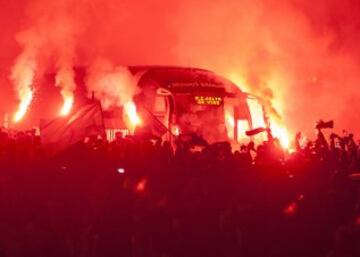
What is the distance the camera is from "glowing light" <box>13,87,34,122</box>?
16141mm

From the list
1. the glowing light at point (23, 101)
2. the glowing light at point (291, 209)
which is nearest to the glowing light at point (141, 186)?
the glowing light at point (291, 209)

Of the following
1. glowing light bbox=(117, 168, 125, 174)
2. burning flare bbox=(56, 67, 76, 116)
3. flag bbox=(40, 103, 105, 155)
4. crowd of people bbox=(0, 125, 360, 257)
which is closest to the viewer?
crowd of people bbox=(0, 125, 360, 257)

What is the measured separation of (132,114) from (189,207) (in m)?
5.64

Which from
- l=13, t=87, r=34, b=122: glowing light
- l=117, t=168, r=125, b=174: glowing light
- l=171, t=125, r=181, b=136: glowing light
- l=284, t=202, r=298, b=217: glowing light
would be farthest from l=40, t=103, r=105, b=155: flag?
l=284, t=202, r=298, b=217: glowing light

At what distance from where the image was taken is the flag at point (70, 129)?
11445 millimetres

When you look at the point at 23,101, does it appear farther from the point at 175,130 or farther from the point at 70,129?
the point at 70,129

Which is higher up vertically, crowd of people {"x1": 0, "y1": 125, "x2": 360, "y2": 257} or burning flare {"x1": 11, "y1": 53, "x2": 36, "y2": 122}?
burning flare {"x1": 11, "y1": 53, "x2": 36, "y2": 122}

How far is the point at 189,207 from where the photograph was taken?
833 cm

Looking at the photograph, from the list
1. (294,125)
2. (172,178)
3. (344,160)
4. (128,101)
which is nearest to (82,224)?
(172,178)

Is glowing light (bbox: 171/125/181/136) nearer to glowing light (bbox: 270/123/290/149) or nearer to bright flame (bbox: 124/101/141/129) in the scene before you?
bright flame (bbox: 124/101/141/129)

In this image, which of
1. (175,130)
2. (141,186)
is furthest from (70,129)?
(141,186)

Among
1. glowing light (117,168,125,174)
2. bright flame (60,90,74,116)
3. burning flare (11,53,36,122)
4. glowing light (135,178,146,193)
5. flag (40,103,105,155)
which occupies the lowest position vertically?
glowing light (135,178,146,193)

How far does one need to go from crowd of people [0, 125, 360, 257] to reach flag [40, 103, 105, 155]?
5.45 ft

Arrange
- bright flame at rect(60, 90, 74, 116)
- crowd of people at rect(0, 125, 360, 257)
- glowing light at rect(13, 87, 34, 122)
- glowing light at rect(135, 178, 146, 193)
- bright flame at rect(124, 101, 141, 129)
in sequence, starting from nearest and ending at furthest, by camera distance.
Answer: crowd of people at rect(0, 125, 360, 257)
glowing light at rect(135, 178, 146, 193)
bright flame at rect(124, 101, 141, 129)
bright flame at rect(60, 90, 74, 116)
glowing light at rect(13, 87, 34, 122)
